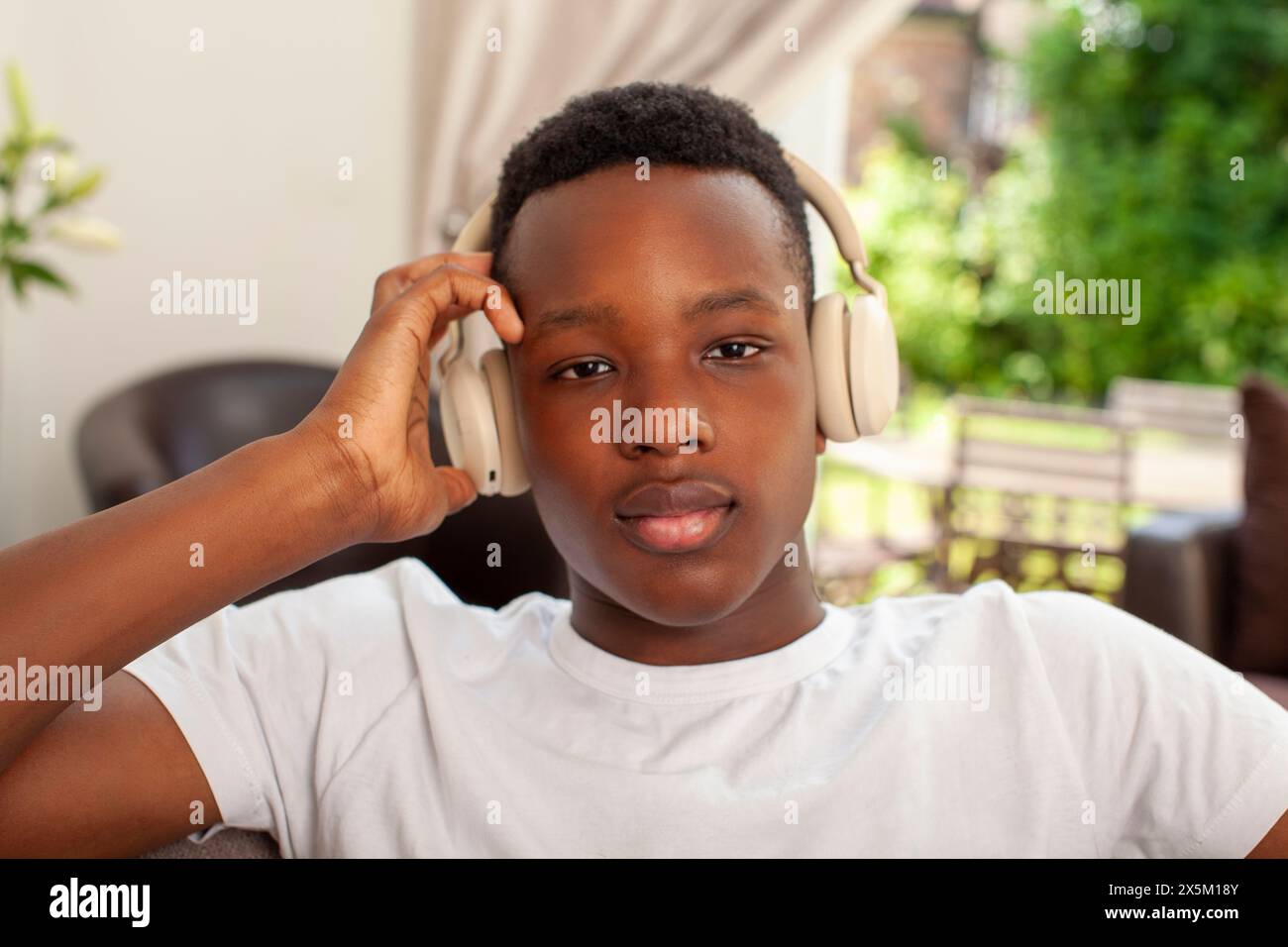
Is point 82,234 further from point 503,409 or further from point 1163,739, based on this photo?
point 1163,739

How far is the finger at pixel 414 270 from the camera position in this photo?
1015mm

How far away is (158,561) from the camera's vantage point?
0.79 metres

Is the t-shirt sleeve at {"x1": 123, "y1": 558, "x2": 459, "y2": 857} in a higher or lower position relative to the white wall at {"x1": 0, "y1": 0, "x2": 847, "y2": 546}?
lower

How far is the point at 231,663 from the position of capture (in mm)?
946

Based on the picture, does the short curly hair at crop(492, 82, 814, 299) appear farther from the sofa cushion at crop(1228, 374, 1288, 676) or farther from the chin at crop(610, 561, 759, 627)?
the sofa cushion at crop(1228, 374, 1288, 676)

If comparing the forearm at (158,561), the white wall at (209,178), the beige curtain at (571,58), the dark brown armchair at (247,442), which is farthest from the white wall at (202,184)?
the forearm at (158,561)

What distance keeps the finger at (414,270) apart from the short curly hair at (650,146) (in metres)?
0.02

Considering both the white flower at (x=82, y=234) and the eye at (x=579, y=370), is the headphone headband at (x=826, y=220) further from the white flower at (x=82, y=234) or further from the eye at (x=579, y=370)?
the white flower at (x=82, y=234)

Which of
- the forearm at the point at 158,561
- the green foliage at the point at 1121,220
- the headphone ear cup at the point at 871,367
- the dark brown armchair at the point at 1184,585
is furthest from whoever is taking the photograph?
the green foliage at the point at 1121,220

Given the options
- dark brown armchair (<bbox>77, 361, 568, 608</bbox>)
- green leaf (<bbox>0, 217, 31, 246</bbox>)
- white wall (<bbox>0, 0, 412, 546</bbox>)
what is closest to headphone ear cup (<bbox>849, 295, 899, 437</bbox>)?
dark brown armchair (<bbox>77, 361, 568, 608</bbox>)

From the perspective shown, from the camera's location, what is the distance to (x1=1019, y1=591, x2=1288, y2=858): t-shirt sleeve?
2.69ft

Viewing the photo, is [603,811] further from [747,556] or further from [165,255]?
[165,255]

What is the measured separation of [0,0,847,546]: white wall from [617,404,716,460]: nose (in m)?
1.58
